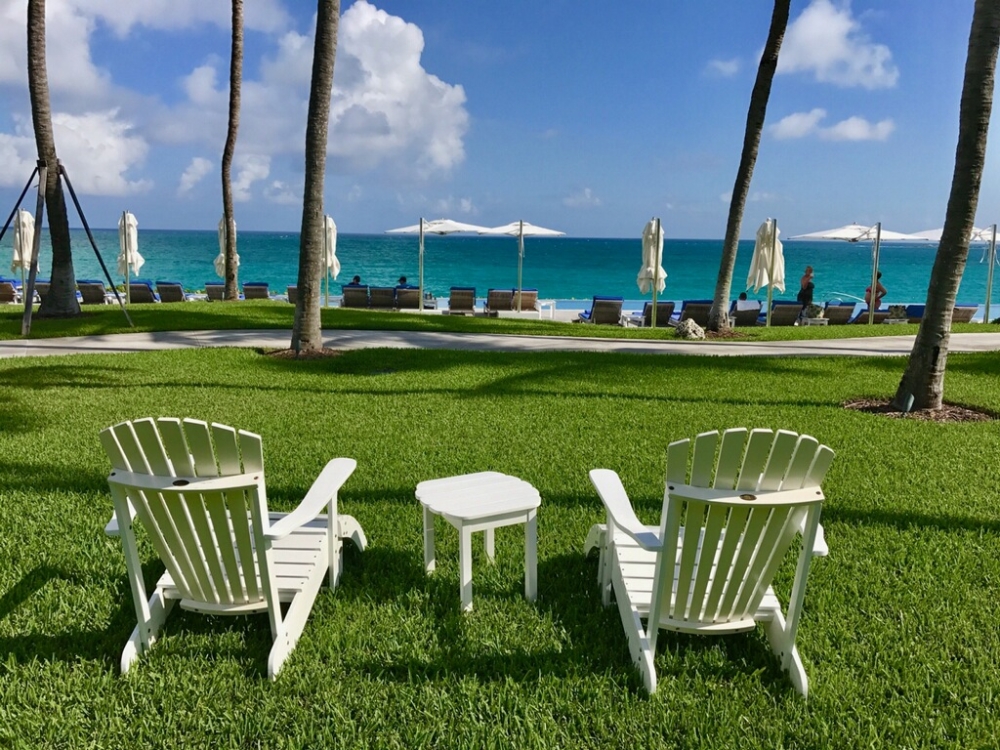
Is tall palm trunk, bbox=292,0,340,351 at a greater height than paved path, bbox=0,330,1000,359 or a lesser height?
greater

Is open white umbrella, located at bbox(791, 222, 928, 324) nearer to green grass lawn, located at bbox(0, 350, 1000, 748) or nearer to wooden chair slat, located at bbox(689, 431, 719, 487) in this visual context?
green grass lawn, located at bbox(0, 350, 1000, 748)

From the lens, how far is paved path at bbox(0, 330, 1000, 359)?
11668 mm

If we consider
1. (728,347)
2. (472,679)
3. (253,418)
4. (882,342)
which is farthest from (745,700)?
(882,342)

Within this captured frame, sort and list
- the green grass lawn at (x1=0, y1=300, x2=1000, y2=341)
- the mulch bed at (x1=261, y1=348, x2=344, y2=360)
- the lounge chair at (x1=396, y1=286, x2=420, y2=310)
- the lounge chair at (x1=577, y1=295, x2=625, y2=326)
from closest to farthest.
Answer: the mulch bed at (x1=261, y1=348, x2=344, y2=360) < the green grass lawn at (x1=0, y1=300, x2=1000, y2=341) < the lounge chair at (x1=577, y1=295, x2=625, y2=326) < the lounge chair at (x1=396, y1=286, x2=420, y2=310)

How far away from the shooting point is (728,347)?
13352 mm

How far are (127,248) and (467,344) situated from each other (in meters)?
11.8

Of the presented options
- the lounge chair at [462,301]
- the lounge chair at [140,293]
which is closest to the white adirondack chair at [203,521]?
the lounge chair at [462,301]

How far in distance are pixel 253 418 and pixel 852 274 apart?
260ft

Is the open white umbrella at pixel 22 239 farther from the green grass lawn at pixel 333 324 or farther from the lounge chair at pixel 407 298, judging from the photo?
the lounge chair at pixel 407 298

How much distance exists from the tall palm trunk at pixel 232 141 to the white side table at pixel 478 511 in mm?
17760

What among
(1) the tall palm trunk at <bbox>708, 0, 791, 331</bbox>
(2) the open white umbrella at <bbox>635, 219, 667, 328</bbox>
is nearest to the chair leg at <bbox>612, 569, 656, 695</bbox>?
(1) the tall palm trunk at <bbox>708, 0, 791, 331</bbox>

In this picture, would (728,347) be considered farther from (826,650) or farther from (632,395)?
(826,650)

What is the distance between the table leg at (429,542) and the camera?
3945 mm

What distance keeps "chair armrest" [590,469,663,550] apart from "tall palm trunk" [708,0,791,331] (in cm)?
1015
